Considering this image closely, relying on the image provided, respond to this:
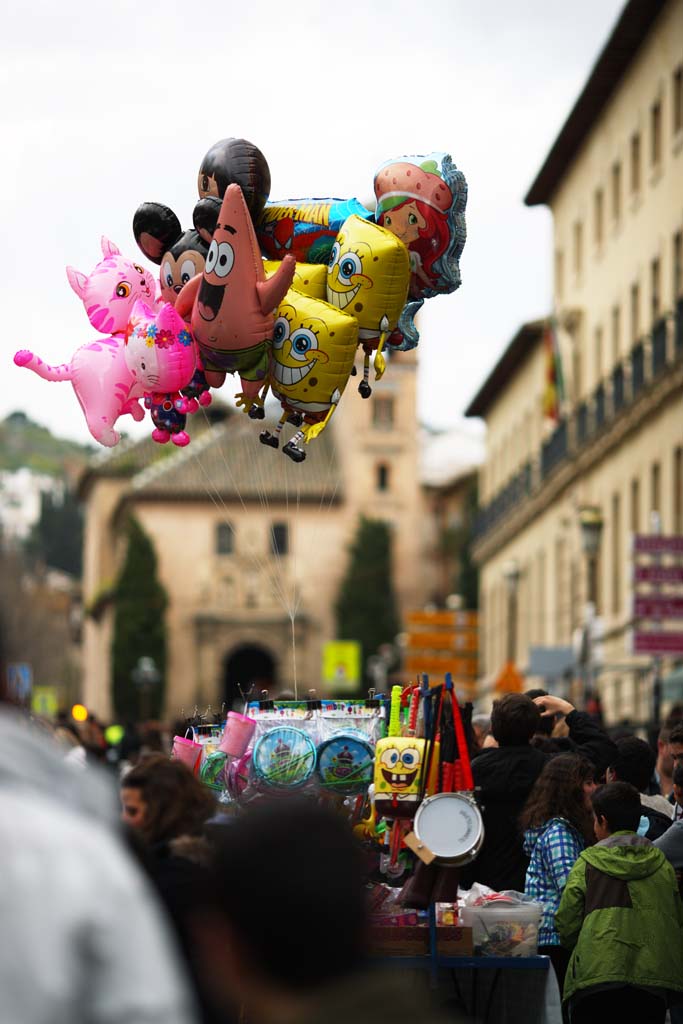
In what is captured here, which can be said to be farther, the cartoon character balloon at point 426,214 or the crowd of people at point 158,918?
the cartoon character balloon at point 426,214

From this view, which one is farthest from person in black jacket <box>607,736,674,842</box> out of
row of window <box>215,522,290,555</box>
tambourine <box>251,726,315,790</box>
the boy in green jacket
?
row of window <box>215,522,290,555</box>

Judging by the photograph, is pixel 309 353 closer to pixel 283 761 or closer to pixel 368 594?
pixel 283 761

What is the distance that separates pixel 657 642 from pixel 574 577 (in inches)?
1093

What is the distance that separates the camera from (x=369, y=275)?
1141cm

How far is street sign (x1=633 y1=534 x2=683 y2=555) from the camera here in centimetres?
2320

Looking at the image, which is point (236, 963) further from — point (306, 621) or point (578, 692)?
point (306, 621)

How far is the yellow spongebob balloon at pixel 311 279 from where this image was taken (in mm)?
11664

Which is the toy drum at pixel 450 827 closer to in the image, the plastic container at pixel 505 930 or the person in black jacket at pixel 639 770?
the plastic container at pixel 505 930

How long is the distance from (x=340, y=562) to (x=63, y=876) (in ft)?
310

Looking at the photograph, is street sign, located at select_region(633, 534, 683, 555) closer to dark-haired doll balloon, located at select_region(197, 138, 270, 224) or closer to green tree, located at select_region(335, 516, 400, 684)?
dark-haired doll balloon, located at select_region(197, 138, 270, 224)

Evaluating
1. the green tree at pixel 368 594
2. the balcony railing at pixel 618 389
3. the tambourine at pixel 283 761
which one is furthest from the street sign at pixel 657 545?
the green tree at pixel 368 594

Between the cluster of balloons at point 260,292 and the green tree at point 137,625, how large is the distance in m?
84.1

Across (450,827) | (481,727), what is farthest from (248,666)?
(450,827)

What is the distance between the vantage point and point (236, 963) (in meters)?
3.16
